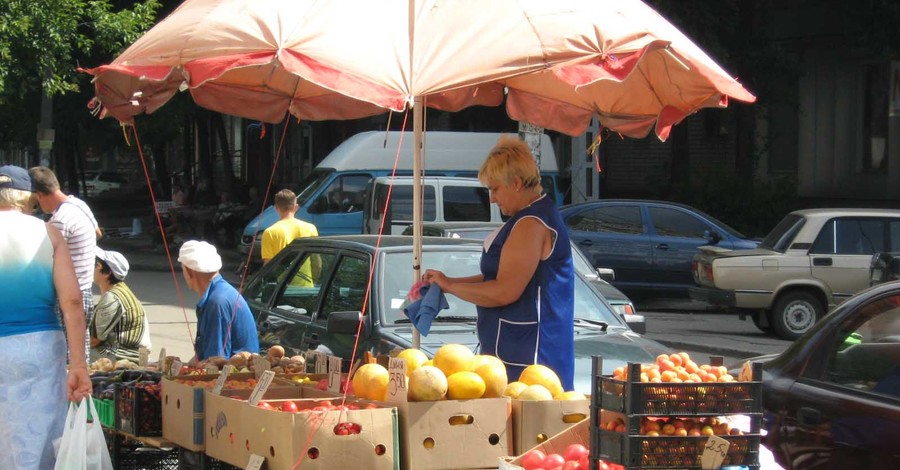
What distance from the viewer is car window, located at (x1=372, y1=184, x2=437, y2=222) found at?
648 inches

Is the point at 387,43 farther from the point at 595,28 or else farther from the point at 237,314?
the point at 237,314

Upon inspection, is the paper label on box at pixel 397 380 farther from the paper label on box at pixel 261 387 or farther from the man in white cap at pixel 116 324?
the man in white cap at pixel 116 324

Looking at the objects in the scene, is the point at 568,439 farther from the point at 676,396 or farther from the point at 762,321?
the point at 762,321

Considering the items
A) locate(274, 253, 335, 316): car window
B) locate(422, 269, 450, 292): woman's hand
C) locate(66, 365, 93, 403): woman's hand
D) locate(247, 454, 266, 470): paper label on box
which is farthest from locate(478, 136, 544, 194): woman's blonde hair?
locate(274, 253, 335, 316): car window

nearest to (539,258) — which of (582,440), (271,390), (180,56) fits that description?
(582,440)

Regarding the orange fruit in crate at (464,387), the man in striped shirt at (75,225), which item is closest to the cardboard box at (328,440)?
the orange fruit in crate at (464,387)

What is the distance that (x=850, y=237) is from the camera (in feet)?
49.7

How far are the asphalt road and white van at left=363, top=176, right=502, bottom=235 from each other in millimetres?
2917

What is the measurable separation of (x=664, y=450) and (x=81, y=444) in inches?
97.0

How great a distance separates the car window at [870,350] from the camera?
544cm

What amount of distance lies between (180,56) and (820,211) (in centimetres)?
1196

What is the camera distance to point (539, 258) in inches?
203

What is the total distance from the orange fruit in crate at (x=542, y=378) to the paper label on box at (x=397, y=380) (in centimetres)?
63

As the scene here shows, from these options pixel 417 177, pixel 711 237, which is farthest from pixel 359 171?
pixel 417 177
